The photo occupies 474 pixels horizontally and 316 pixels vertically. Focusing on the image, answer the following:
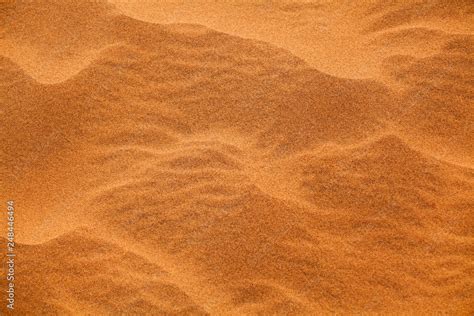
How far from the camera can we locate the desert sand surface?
149 cm

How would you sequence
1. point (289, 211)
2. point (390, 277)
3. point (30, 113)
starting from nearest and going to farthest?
point (390, 277) → point (289, 211) → point (30, 113)

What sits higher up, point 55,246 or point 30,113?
point 30,113

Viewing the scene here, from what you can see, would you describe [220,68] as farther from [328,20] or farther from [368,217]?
[368,217]

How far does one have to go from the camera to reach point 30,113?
5.94 feet

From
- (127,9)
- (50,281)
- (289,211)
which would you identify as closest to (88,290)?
(50,281)

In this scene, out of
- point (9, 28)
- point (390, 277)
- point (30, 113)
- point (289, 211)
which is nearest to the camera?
point (390, 277)

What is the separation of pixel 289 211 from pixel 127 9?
1.39 m

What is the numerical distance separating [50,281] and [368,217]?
1.33 metres

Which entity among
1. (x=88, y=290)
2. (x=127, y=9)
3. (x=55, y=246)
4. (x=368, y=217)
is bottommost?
(x=88, y=290)

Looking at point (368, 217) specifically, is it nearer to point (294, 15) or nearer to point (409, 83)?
point (409, 83)

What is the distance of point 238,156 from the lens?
66.6 inches

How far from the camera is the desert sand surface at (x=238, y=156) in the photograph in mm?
1492

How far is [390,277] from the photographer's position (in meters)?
1.49

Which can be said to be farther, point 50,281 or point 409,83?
point 409,83
